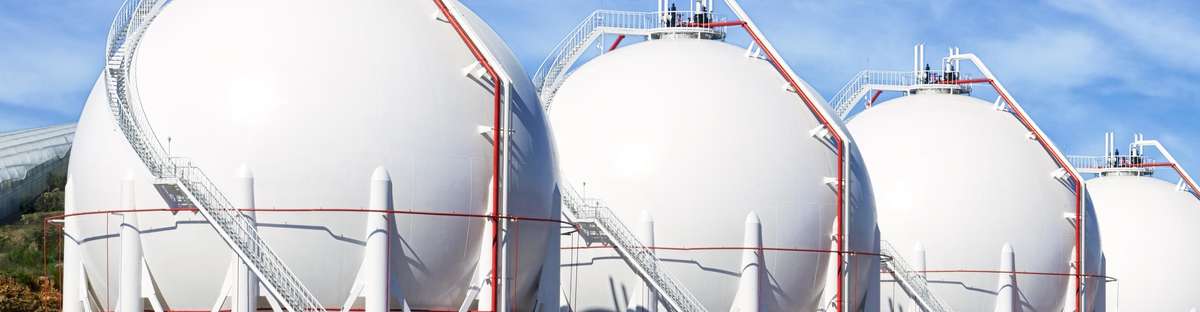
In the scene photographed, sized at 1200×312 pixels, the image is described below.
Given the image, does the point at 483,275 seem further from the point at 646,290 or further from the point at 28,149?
the point at 28,149

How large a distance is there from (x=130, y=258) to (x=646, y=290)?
9430 millimetres

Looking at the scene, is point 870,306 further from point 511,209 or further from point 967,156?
point 511,209

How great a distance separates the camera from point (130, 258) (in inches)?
942

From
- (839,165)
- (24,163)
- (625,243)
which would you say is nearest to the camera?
(625,243)

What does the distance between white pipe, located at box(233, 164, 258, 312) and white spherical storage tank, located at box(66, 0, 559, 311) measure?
10 cm

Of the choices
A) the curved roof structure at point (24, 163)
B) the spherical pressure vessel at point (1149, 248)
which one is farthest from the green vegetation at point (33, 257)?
the spherical pressure vessel at point (1149, 248)

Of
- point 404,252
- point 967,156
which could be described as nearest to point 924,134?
point 967,156

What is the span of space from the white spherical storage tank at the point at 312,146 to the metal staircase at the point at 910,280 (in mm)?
13138

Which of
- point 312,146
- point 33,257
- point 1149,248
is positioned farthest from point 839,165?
point 33,257

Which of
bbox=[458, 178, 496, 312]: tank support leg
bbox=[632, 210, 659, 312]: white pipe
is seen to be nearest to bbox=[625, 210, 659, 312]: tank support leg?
bbox=[632, 210, 659, 312]: white pipe

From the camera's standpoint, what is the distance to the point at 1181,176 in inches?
2057

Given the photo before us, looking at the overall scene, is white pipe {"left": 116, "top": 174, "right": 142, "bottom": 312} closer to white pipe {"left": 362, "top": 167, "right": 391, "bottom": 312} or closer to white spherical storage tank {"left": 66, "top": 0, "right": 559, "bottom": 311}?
white spherical storage tank {"left": 66, "top": 0, "right": 559, "bottom": 311}

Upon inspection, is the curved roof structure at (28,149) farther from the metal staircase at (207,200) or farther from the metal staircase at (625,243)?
the metal staircase at (207,200)

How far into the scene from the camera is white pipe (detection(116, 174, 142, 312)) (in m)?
23.9
